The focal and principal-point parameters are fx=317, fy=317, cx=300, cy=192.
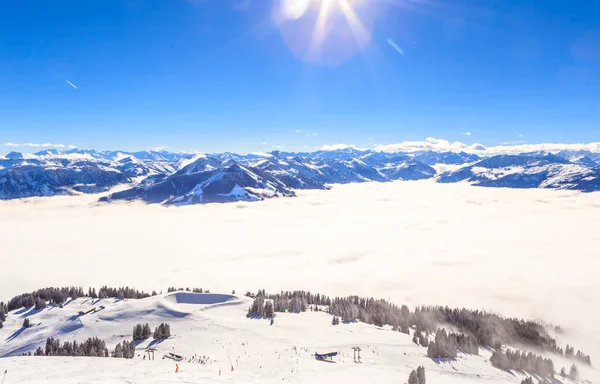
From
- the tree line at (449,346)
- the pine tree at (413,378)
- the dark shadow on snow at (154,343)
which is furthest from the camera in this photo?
the tree line at (449,346)

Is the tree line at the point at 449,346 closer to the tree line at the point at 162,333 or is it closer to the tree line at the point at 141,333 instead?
the tree line at the point at 162,333

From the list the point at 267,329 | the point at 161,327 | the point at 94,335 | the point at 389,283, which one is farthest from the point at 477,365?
the point at 389,283

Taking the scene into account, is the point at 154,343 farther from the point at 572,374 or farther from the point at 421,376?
the point at 572,374

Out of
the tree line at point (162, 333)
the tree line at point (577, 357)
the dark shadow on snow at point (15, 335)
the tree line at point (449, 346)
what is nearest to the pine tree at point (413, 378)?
the tree line at point (449, 346)

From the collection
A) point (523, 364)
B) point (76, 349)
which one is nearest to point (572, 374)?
point (523, 364)

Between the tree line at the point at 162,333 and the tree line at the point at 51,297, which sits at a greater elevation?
the tree line at the point at 162,333

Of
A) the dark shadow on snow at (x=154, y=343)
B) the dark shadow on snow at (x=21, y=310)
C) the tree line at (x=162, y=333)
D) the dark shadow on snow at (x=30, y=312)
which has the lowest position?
the dark shadow on snow at (x=21, y=310)

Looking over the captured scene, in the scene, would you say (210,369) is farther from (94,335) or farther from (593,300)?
(593,300)

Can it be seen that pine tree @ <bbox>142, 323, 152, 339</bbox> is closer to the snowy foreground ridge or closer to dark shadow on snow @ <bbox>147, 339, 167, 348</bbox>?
the snowy foreground ridge

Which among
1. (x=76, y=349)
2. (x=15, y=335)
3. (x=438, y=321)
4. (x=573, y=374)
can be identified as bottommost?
(x=573, y=374)
